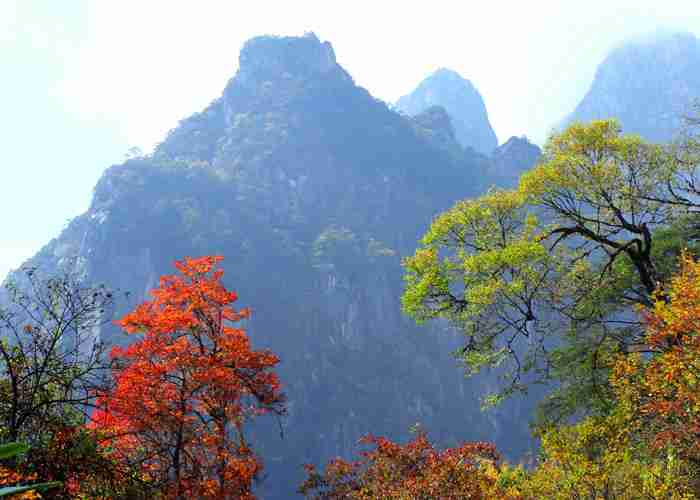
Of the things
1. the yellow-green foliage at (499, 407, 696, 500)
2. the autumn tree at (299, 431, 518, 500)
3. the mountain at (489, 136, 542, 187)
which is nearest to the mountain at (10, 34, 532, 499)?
the mountain at (489, 136, 542, 187)

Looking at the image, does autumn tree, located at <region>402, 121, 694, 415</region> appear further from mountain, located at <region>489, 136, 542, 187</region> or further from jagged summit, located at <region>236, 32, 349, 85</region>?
mountain, located at <region>489, 136, 542, 187</region>

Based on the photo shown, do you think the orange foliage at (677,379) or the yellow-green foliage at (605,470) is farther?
the yellow-green foliage at (605,470)

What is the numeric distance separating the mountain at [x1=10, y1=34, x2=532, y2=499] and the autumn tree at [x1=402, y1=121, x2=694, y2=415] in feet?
268

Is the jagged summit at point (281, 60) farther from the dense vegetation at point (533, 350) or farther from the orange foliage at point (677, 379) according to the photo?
the orange foliage at point (677, 379)

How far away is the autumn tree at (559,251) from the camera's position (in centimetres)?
1430

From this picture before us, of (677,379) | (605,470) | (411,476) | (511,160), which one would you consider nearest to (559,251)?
(677,379)

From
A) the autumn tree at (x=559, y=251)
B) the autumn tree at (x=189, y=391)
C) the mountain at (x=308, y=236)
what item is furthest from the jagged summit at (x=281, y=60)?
the autumn tree at (x=559, y=251)

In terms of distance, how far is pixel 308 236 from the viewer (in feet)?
415

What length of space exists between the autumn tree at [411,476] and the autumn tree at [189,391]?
2.45m

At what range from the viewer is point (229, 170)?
132125 millimetres

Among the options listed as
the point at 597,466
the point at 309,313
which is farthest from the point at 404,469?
the point at 309,313

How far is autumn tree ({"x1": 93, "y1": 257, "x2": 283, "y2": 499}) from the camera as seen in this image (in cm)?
1425

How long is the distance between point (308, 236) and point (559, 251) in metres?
112

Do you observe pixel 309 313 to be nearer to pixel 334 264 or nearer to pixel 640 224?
pixel 334 264
